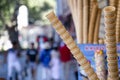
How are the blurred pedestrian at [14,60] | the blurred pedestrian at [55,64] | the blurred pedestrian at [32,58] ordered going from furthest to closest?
1. the blurred pedestrian at [32,58]
2. the blurred pedestrian at [55,64]
3. the blurred pedestrian at [14,60]

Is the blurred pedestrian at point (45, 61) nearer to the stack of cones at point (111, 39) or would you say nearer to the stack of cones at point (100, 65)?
the stack of cones at point (100, 65)

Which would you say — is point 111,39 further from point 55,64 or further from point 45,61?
point 45,61

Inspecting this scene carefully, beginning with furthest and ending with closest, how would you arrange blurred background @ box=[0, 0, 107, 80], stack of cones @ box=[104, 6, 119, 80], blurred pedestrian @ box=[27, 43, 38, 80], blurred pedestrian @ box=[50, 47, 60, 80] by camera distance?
blurred pedestrian @ box=[27, 43, 38, 80] → blurred pedestrian @ box=[50, 47, 60, 80] → blurred background @ box=[0, 0, 107, 80] → stack of cones @ box=[104, 6, 119, 80]

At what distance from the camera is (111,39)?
0.79 metres

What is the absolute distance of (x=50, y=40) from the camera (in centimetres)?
738

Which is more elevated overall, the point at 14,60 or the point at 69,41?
the point at 69,41

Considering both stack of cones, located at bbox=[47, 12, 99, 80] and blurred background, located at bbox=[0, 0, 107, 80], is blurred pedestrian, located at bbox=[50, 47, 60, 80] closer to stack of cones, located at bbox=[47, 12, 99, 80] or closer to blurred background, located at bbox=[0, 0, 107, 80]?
blurred background, located at bbox=[0, 0, 107, 80]

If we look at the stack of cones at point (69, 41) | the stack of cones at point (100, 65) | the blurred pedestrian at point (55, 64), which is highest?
the stack of cones at point (69, 41)

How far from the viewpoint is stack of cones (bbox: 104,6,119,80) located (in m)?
0.74

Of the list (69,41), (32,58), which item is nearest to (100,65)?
(69,41)

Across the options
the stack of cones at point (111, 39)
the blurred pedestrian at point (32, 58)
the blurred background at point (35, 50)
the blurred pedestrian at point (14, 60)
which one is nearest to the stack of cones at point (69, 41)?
the stack of cones at point (111, 39)

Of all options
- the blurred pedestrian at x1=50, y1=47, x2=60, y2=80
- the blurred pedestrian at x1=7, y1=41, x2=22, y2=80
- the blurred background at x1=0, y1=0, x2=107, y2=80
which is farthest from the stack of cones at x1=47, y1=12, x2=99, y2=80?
the blurred pedestrian at x1=50, y1=47, x2=60, y2=80

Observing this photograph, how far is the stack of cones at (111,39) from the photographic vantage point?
74cm

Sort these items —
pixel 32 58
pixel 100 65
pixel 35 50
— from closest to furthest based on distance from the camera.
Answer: pixel 100 65 → pixel 32 58 → pixel 35 50
